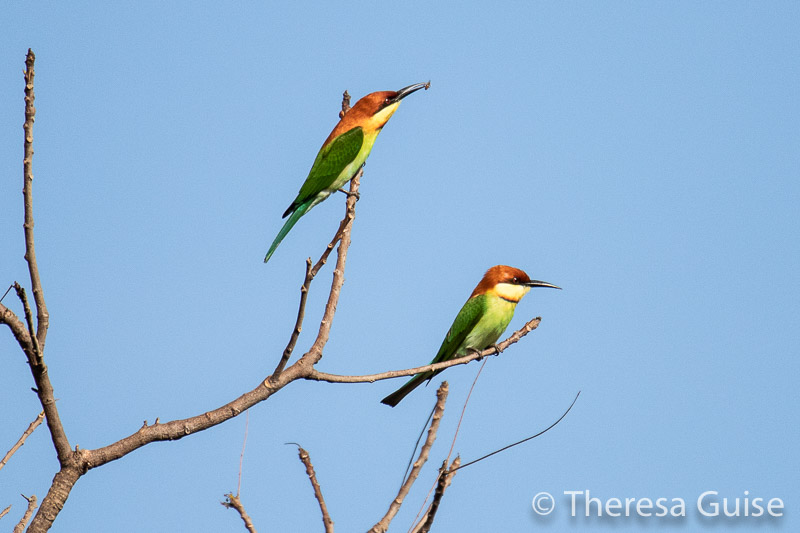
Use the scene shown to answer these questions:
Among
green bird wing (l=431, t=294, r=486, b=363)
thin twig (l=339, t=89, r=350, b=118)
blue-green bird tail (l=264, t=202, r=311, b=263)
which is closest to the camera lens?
blue-green bird tail (l=264, t=202, r=311, b=263)

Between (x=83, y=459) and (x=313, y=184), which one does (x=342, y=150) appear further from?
(x=83, y=459)

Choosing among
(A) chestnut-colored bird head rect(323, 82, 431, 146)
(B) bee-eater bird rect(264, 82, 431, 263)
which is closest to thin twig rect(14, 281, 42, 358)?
(B) bee-eater bird rect(264, 82, 431, 263)

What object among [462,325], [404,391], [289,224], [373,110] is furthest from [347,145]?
[404,391]

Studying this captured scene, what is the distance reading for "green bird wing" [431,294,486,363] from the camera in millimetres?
6031

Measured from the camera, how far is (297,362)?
10.2ft

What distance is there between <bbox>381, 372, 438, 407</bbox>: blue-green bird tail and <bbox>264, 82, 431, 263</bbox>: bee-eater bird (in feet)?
4.60

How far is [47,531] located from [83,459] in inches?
8.8

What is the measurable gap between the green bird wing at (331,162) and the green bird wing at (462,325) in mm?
1340

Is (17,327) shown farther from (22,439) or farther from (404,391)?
(404,391)

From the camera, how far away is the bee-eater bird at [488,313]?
6039mm

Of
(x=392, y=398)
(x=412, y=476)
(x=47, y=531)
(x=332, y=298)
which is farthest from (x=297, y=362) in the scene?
(x=392, y=398)

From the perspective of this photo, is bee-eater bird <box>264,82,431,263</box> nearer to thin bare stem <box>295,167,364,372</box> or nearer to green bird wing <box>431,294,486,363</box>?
green bird wing <box>431,294,486,363</box>

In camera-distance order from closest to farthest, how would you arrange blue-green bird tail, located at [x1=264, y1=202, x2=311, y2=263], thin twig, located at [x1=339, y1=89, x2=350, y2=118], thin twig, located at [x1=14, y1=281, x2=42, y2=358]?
thin twig, located at [x1=14, y1=281, x2=42, y2=358]
blue-green bird tail, located at [x1=264, y1=202, x2=311, y2=263]
thin twig, located at [x1=339, y1=89, x2=350, y2=118]

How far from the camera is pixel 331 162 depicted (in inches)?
233
